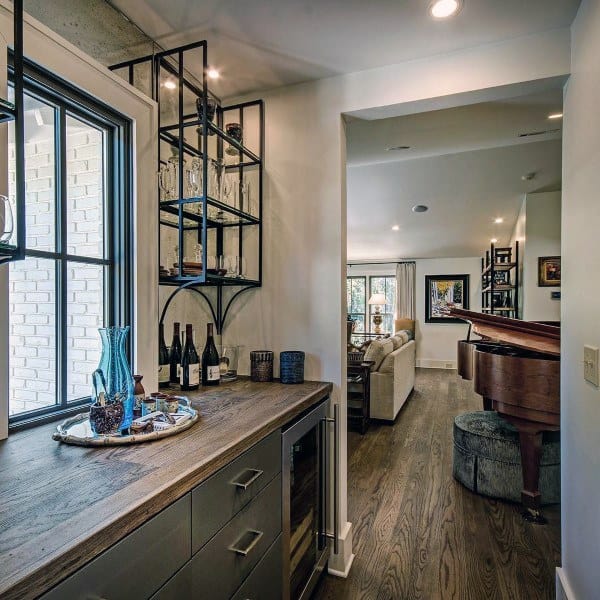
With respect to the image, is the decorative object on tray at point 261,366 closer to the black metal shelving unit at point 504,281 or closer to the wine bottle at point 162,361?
the wine bottle at point 162,361

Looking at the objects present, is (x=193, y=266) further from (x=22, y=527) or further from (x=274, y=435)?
(x=22, y=527)

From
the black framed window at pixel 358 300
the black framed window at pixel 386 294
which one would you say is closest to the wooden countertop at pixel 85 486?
the black framed window at pixel 386 294

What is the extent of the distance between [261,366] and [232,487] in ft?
3.19

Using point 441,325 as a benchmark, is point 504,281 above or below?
above

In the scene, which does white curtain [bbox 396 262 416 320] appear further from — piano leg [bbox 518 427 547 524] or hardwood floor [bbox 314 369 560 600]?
piano leg [bbox 518 427 547 524]

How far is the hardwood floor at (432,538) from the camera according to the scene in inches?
76.4

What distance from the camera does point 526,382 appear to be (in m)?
2.48

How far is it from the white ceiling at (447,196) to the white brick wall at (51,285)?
4061mm

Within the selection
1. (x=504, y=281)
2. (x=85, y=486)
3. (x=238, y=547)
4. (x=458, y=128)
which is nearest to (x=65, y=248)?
(x=85, y=486)

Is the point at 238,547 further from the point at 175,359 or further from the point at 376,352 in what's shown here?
the point at 376,352

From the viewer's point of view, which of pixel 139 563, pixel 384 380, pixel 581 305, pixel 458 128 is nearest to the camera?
pixel 139 563

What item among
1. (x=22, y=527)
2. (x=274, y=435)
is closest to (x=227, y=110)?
(x=274, y=435)

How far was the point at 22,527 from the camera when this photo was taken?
29.2 inches

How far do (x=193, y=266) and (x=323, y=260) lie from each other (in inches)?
26.1
